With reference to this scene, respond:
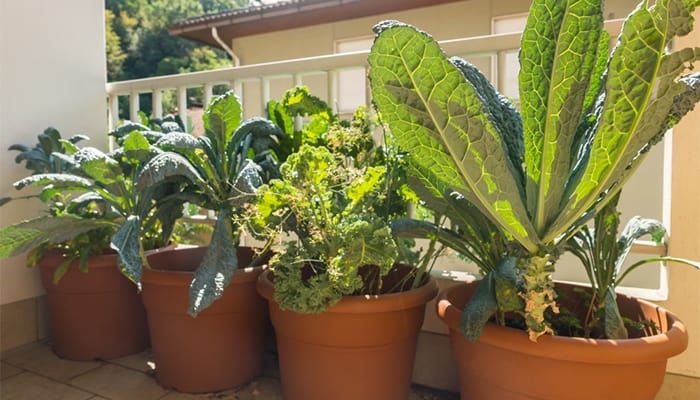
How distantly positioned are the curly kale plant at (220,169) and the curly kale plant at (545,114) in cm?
68

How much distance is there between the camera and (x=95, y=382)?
182cm

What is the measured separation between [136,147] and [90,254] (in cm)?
66

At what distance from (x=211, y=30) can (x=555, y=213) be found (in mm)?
7445

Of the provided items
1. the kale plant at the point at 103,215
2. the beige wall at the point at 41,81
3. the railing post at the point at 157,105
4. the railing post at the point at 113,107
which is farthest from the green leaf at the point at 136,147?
the railing post at the point at 113,107

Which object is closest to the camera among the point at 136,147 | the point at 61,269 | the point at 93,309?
the point at 136,147

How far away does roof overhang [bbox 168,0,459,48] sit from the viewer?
631 centimetres

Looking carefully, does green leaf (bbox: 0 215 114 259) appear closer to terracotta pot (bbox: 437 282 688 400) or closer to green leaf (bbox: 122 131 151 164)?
green leaf (bbox: 122 131 151 164)

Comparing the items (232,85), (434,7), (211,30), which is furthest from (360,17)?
(232,85)

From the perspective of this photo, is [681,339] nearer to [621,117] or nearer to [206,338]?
[621,117]

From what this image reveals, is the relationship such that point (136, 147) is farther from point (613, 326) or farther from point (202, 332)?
point (613, 326)

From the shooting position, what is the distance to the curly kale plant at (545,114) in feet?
3.10

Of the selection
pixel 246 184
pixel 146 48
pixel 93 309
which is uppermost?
pixel 146 48

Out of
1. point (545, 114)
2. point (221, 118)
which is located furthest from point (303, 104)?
point (545, 114)

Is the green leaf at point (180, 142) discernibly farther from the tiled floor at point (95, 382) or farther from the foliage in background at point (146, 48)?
the foliage in background at point (146, 48)
